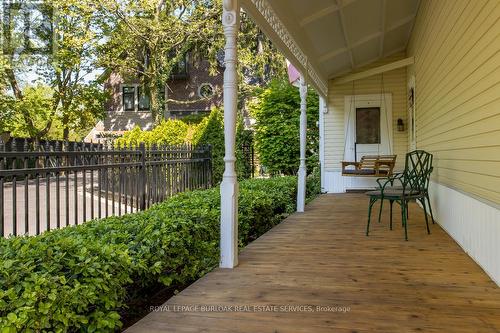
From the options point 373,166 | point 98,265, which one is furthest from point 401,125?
point 98,265

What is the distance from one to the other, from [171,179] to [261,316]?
336cm

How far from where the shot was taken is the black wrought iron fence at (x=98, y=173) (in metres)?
2.97

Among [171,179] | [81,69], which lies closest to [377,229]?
[171,179]

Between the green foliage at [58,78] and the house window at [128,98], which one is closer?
the green foliage at [58,78]

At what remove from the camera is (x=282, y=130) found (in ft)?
37.2

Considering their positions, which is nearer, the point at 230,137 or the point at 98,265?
the point at 98,265

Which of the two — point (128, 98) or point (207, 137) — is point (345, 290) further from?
point (128, 98)

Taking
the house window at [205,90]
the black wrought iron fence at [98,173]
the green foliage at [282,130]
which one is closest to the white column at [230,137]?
the black wrought iron fence at [98,173]

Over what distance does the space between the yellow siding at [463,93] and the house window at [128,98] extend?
1690 centimetres

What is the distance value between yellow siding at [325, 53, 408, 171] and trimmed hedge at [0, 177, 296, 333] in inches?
261

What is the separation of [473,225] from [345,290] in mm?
1435

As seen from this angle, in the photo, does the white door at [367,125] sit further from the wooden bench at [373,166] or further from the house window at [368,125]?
the wooden bench at [373,166]

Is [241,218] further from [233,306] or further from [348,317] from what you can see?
[348,317]

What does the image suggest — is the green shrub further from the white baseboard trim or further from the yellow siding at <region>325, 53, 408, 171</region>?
the white baseboard trim
